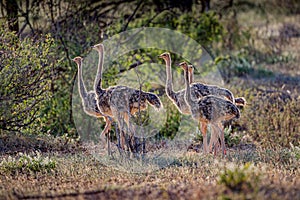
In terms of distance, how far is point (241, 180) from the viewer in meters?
5.52

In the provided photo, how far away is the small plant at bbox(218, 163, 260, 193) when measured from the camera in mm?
5414

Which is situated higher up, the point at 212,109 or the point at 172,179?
the point at 212,109

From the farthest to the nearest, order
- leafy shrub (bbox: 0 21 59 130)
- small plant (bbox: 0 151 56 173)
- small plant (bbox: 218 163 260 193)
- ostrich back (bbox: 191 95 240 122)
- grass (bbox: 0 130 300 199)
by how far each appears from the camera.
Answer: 1. leafy shrub (bbox: 0 21 59 130)
2. ostrich back (bbox: 191 95 240 122)
3. small plant (bbox: 0 151 56 173)
4. grass (bbox: 0 130 300 199)
5. small plant (bbox: 218 163 260 193)

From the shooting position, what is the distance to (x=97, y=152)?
930cm

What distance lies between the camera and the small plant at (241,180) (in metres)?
5.41

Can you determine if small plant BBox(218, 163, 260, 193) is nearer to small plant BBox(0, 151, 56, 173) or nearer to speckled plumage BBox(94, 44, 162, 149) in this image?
small plant BBox(0, 151, 56, 173)

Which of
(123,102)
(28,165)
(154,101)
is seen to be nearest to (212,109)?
(154,101)

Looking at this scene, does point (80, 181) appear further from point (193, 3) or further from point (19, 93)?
point (193, 3)

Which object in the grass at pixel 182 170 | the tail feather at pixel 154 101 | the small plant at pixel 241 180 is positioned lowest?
the grass at pixel 182 170

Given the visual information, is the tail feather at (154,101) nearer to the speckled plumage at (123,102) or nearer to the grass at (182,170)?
the speckled plumage at (123,102)

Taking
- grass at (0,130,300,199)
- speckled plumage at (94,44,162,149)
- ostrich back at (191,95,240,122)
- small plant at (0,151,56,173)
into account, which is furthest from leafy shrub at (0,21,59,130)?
ostrich back at (191,95,240,122)

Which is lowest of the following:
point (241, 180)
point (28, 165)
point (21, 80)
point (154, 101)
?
point (28, 165)

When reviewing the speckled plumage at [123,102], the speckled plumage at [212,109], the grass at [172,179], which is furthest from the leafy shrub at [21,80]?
the speckled plumage at [212,109]

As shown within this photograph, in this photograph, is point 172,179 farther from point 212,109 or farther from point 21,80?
point 21,80
